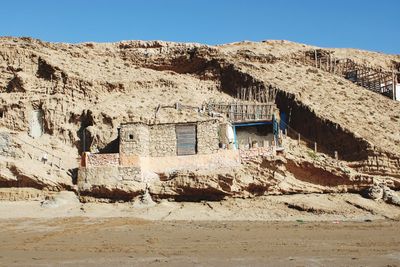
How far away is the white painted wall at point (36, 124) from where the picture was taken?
74.1 feet

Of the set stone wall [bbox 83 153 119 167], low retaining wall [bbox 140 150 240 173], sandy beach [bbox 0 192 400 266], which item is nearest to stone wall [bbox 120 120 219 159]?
low retaining wall [bbox 140 150 240 173]

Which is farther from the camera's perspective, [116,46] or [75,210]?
[116,46]

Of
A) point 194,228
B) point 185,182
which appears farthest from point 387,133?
point 194,228

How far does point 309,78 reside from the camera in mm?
28234

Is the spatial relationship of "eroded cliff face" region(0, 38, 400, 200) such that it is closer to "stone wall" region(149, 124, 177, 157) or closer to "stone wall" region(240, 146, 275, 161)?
"stone wall" region(240, 146, 275, 161)

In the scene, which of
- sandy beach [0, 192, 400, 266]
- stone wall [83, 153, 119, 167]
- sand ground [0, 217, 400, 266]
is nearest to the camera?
sand ground [0, 217, 400, 266]

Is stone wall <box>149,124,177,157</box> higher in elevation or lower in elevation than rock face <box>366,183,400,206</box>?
higher

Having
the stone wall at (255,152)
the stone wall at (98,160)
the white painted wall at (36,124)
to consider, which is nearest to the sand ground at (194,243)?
the stone wall at (98,160)

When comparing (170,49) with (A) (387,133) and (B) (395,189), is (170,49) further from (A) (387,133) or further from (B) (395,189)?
(B) (395,189)

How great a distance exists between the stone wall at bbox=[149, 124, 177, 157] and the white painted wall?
529 centimetres

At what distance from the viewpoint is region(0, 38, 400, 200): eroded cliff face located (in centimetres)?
2005

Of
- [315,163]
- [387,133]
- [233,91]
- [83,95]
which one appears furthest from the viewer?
[233,91]

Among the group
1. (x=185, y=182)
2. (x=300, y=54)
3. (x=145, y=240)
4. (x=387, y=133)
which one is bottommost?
(x=145, y=240)

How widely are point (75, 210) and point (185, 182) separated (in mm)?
4161
